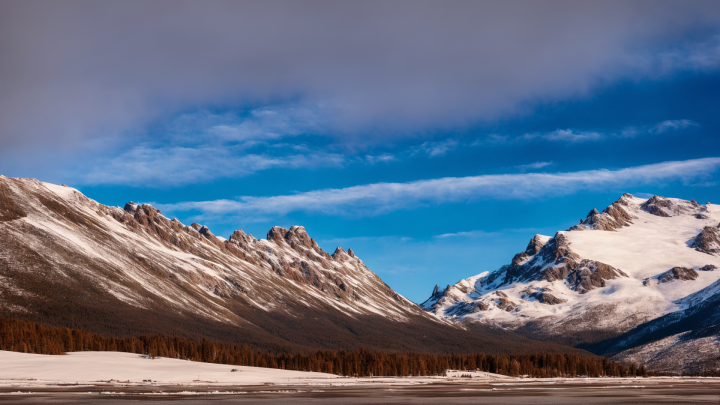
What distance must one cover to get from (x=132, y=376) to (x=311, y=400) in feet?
185

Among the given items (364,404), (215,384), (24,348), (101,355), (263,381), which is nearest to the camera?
(364,404)

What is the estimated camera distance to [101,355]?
553ft

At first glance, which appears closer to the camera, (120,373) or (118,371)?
(120,373)

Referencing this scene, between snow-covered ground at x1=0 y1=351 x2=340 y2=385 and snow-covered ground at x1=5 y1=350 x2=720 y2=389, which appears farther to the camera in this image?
snow-covered ground at x1=0 y1=351 x2=340 y2=385

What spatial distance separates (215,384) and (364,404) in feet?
183

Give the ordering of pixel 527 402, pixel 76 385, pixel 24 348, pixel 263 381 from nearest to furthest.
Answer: pixel 527 402 < pixel 76 385 < pixel 263 381 < pixel 24 348

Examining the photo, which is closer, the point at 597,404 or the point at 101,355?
the point at 597,404

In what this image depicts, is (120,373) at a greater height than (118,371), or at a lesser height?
lesser

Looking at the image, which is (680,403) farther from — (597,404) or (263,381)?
(263,381)

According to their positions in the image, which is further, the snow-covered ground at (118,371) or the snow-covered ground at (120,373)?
the snow-covered ground at (118,371)

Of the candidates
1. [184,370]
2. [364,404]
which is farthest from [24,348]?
[364,404]

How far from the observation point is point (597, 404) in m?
92.1

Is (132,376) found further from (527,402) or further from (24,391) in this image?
(527,402)

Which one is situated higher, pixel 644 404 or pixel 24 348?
pixel 24 348
